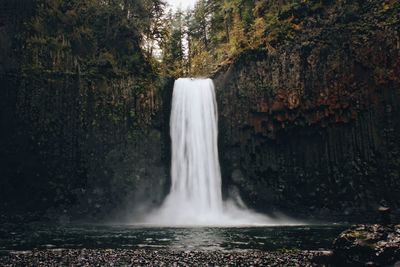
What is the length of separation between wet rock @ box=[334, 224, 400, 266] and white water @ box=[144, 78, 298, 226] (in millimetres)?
15871

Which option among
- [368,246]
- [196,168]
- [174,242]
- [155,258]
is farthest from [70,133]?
[368,246]

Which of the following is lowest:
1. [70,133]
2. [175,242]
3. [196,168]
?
[175,242]

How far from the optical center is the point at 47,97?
26.7 metres

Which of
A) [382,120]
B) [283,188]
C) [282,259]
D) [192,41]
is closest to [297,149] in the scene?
[283,188]

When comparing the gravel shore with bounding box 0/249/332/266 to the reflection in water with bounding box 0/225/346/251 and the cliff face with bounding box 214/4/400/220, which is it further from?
the cliff face with bounding box 214/4/400/220

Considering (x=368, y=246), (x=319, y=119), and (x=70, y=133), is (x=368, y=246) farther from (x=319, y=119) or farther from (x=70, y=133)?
(x=70, y=133)

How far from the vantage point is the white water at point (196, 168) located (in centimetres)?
2634

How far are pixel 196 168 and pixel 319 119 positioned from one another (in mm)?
9521

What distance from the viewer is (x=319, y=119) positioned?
82.4ft

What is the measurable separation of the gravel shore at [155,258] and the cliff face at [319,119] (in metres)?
14.7

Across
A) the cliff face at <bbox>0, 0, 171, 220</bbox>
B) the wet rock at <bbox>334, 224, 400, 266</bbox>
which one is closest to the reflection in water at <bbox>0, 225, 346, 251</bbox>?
the wet rock at <bbox>334, 224, 400, 266</bbox>

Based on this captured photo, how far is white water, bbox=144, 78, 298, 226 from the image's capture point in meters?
26.3

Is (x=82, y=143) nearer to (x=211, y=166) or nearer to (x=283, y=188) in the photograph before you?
(x=211, y=166)

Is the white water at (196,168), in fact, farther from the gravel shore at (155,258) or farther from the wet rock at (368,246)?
the wet rock at (368,246)
